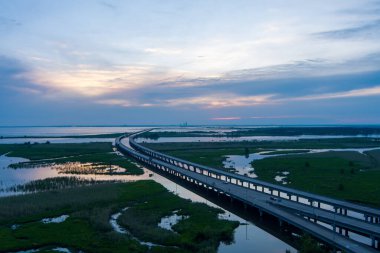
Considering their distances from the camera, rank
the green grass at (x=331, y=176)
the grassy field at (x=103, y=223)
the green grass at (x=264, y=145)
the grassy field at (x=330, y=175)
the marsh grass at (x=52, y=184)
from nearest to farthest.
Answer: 1. the grassy field at (x=103, y=223)
2. the green grass at (x=331, y=176)
3. the grassy field at (x=330, y=175)
4. the marsh grass at (x=52, y=184)
5. the green grass at (x=264, y=145)

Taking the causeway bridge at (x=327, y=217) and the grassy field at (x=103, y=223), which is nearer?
the causeway bridge at (x=327, y=217)

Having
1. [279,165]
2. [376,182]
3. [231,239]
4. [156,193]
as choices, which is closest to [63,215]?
[156,193]

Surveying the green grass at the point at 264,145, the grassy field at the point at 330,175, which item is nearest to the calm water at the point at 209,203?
the grassy field at the point at 330,175

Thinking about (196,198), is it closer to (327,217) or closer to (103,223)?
(103,223)

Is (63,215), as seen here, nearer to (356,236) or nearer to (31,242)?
(31,242)

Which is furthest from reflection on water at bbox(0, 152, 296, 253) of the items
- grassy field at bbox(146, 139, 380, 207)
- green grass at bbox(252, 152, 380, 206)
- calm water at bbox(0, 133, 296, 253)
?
green grass at bbox(252, 152, 380, 206)

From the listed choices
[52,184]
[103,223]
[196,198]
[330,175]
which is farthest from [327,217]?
[52,184]

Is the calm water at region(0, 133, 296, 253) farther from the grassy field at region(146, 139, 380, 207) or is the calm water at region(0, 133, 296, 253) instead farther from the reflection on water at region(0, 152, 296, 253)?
the grassy field at region(146, 139, 380, 207)

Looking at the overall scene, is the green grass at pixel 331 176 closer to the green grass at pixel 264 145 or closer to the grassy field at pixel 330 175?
the grassy field at pixel 330 175
